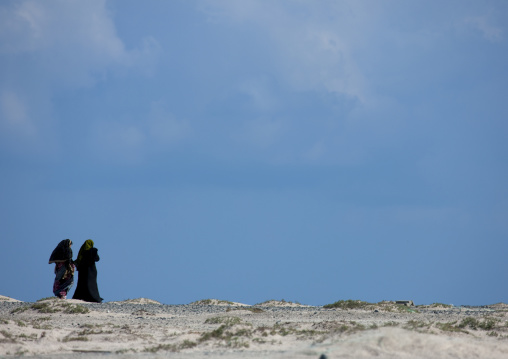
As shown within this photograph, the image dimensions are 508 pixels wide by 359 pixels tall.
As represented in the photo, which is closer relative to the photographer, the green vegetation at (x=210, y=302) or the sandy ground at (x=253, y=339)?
the sandy ground at (x=253, y=339)

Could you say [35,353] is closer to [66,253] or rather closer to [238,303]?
[66,253]

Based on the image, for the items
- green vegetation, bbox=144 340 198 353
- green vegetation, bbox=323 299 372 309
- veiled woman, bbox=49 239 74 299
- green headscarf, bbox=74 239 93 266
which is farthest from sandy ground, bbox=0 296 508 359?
green headscarf, bbox=74 239 93 266

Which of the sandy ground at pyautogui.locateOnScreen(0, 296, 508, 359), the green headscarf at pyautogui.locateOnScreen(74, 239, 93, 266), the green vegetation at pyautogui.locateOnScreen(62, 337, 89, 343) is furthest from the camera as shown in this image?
the green headscarf at pyautogui.locateOnScreen(74, 239, 93, 266)

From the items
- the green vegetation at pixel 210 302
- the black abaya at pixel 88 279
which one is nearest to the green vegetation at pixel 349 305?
the green vegetation at pixel 210 302

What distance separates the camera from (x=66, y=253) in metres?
27.3

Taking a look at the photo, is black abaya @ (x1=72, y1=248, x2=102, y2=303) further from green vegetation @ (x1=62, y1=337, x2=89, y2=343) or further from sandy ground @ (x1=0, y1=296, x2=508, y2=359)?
green vegetation @ (x1=62, y1=337, x2=89, y2=343)

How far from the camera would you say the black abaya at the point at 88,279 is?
27344 millimetres

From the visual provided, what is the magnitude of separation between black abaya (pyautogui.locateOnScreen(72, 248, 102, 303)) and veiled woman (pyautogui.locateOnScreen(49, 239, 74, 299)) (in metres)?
0.40

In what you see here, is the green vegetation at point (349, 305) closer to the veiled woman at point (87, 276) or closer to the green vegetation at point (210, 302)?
the green vegetation at point (210, 302)

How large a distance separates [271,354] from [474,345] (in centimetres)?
352

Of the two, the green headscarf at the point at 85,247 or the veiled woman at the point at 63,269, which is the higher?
the green headscarf at the point at 85,247

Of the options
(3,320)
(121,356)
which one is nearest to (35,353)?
(121,356)

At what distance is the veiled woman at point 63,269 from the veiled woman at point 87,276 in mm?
386

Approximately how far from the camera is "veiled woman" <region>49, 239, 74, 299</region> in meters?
27.4
